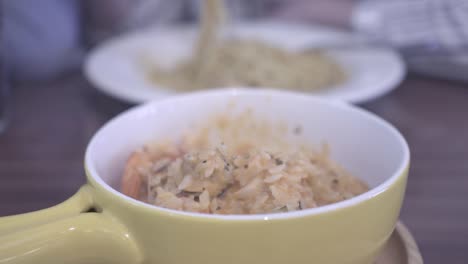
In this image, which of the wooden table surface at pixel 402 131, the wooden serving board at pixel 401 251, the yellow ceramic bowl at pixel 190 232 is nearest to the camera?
the yellow ceramic bowl at pixel 190 232

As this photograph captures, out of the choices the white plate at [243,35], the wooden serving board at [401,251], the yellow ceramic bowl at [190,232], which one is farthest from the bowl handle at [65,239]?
the white plate at [243,35]

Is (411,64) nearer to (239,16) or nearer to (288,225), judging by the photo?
(239,16)

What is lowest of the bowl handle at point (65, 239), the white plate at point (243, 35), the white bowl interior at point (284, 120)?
the white plate at point (243, 35)

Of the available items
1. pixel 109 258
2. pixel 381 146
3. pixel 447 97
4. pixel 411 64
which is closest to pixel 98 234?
pixel 109 258

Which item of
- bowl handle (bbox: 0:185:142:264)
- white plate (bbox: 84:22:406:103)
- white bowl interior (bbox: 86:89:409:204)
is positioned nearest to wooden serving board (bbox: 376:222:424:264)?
white bowl interior (bbox: 86:89:409:204)

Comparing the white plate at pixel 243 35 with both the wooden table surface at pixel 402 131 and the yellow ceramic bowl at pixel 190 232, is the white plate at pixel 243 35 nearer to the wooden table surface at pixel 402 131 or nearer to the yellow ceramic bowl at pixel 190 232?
the wooden table surface at pixel 402 131

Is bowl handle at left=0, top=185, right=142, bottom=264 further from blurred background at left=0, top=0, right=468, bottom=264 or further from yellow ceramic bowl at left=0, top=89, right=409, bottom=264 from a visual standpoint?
blurred background at left=0, top=0, right=468, bottom=264

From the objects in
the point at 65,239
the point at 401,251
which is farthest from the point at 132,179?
the point at 401,251
